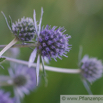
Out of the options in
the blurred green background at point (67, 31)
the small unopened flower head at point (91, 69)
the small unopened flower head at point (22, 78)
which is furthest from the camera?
the blurred green background at point (67, 31)

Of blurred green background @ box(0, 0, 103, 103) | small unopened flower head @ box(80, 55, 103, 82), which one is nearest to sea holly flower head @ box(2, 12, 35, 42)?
small unopened flower head @ box(80, 55, 103, 82)

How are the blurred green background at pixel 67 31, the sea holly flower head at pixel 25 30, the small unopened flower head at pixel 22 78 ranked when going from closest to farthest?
the sea holly flower head at pixel 25 30 → the small unopened flower head at pixel 22 78 → the blurred green background at pixel 67 31

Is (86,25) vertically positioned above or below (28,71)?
above

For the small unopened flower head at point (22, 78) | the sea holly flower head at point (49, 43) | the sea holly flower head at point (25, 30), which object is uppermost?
the sea holly flower head at point (25, 30)

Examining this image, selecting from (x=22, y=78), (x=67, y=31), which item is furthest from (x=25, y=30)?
(x=67, y=31)

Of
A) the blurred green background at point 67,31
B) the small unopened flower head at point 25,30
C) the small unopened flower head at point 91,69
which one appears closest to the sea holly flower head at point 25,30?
the small unopened flower head at point 25,30

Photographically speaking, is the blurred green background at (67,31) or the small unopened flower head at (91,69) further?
the blurred green background at (67,31)

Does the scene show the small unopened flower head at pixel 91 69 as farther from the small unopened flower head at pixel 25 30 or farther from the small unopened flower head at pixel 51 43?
the small unopened flower head at pixel 25 30

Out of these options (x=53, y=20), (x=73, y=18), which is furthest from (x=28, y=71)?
(x=73, y=18)

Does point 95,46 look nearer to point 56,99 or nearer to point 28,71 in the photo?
point 56,99
